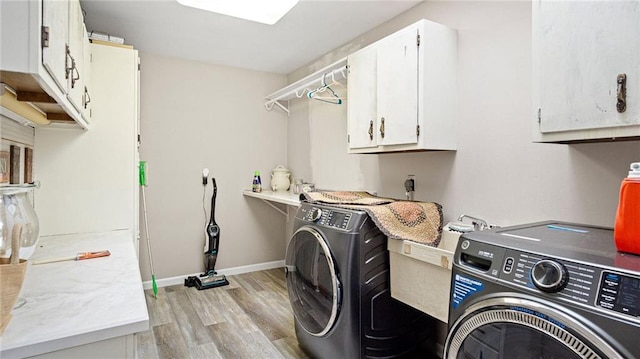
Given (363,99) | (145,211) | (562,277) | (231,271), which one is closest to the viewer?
(562,277)

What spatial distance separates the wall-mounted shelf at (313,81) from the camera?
8.79 feet

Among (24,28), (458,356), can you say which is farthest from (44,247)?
(458,356)

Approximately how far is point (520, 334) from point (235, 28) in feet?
9.11

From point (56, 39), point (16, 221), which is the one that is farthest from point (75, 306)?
point (56, 39)

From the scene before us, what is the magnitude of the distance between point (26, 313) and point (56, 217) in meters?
1.45

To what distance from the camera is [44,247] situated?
6.04 feet

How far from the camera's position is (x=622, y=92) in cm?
109

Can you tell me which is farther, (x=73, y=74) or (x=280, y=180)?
(x=280, y=180)

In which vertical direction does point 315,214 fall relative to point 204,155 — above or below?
below

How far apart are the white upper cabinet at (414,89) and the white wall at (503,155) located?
0.33 ft

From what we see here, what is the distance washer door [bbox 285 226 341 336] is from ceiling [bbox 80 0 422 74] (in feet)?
5.33

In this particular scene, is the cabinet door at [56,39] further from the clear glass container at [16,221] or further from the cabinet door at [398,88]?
the cabinet door at [398,88]

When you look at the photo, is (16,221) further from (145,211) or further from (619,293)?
(145,211)

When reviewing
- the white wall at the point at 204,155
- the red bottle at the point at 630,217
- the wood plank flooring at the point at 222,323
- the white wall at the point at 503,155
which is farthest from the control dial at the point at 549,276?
the white wall at the point at 204,155
